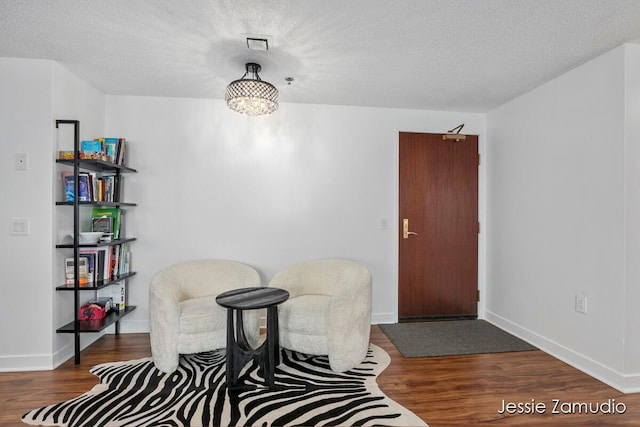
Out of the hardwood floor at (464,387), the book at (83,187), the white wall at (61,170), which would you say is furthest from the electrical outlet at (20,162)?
the hardwood floor at (464,387)

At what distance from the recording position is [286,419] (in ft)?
5.95

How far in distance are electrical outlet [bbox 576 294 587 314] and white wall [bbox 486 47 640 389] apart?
0.13 feet

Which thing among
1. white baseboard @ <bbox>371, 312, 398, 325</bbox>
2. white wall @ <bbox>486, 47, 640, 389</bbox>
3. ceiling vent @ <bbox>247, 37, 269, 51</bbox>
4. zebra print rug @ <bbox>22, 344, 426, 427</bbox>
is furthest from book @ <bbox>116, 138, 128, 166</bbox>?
white wall @ <bbox>486, 47, 640, 389</bbox>

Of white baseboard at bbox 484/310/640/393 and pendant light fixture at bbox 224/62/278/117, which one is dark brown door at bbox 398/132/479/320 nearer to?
white baseboard at bbox 484/310/640/393

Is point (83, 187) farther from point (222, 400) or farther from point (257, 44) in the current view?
point (222, 400)

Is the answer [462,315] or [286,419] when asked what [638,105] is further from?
[286,419]

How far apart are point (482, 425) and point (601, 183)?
1883 millimetres

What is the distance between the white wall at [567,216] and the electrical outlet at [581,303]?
0.13 ft

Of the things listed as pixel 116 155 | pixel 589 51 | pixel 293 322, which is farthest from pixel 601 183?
pixel 116 155

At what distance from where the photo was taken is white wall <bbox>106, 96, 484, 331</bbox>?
124 inches

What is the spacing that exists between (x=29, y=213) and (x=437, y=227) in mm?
3738

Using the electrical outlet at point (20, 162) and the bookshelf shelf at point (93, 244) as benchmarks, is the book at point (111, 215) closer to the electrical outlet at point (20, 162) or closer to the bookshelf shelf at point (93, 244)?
the bookshelf shelf at point (93, 244)

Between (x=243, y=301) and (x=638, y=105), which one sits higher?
(x=638, y=105)

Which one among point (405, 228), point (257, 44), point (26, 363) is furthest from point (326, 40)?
point (26, 363)
